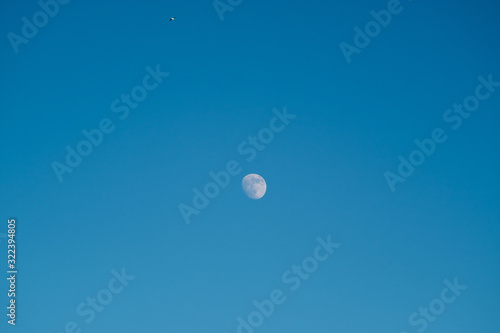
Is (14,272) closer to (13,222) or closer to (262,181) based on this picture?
(13,222)

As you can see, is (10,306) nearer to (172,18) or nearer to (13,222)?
(13,222)

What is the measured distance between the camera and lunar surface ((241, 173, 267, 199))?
1656 cm

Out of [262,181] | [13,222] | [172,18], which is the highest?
[172,18]

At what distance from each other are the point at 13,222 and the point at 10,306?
1.92 m

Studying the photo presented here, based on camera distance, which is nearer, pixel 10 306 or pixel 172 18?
pixel 10 306

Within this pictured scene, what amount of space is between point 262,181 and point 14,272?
6991mm

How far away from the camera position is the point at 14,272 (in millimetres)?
13203

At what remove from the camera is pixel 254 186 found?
16.6m

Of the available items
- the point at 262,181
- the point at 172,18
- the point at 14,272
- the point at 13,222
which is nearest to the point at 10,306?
the point at 14,272

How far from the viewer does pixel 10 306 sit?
1315cm

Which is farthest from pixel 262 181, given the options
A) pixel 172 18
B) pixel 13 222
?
pixel 13 222

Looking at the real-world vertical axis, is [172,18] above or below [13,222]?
above

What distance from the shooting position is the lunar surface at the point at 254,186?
16.6 meters

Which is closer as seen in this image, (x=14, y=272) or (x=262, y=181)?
(x=14, y=272)
